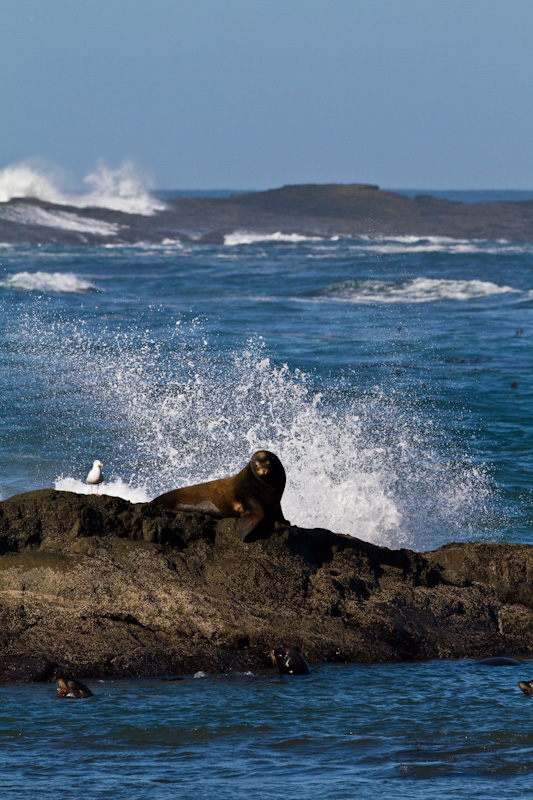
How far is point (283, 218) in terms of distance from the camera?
74.6 m

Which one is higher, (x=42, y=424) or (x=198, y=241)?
(x=198, y=241)

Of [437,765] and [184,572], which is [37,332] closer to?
[184,572]

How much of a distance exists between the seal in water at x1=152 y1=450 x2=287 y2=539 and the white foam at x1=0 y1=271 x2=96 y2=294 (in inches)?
942

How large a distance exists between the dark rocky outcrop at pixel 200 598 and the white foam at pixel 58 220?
5211 centimetres

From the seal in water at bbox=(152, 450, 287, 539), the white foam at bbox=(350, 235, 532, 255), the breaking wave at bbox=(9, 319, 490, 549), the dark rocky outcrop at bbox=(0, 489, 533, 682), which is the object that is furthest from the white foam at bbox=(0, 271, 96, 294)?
the dark rocky outcrop at bbox=(0, 489, 533, 682)

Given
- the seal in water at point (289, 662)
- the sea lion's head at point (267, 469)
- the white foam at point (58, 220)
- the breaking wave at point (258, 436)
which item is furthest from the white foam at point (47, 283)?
the seal in water at point (289, 662)

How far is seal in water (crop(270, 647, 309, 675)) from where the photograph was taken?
7.28m

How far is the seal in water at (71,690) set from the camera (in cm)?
679

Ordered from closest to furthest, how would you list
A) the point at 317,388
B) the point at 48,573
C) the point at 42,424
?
the point at 48,573, the point at 42,424, the point at 317,388

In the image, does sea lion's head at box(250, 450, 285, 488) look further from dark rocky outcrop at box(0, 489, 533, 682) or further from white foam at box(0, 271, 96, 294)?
white foam at box(0, 271, 96, 294)

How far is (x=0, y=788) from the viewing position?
5742mm

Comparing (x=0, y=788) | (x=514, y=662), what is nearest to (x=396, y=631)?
(x=514, y=662)

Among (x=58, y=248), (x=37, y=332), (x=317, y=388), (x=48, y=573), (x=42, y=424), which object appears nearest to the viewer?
(x=48, y=573)

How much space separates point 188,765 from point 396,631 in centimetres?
219
